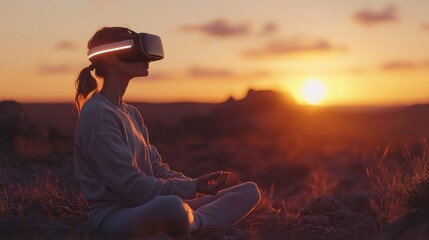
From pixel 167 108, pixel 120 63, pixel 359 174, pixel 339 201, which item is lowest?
pixel 167 108

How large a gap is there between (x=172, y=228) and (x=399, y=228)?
1.70 m

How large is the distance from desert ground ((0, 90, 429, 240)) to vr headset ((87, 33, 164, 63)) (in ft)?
4.70

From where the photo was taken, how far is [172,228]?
5.63 meters

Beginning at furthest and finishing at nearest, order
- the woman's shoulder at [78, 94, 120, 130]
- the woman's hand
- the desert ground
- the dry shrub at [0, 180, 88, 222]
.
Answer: the dry shrub at [0, 180, 88, 222]
the desert ground
the woman's hand
the woman's shoulder at [78, 94, 120, 130]

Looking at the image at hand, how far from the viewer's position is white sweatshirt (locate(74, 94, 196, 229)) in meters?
5.46

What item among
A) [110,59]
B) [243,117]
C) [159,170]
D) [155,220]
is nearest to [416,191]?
[159,170]

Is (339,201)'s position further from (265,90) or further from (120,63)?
(265,90)

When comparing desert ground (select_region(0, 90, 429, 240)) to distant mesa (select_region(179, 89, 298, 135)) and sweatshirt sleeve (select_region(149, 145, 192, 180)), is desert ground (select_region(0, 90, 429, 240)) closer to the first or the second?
distant mesa (select_region(179, 89, 298, 135))

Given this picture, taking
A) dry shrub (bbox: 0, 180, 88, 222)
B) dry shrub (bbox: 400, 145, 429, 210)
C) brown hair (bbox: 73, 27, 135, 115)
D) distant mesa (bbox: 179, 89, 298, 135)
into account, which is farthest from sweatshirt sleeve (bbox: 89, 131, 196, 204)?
distant mesa (bbox: 179, 89, 298, 135)

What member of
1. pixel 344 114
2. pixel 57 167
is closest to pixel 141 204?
pixel 57 167

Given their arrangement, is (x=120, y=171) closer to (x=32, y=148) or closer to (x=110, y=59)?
(x=110, y=59)

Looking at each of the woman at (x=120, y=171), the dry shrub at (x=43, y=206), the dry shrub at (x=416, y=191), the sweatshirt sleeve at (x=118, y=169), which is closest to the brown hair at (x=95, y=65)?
the woman at (x=120, y=171)

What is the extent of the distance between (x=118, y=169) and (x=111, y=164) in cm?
6

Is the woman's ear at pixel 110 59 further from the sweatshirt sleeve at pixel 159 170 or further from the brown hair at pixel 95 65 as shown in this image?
the sweatshirt sleeve at pixel 159 170
